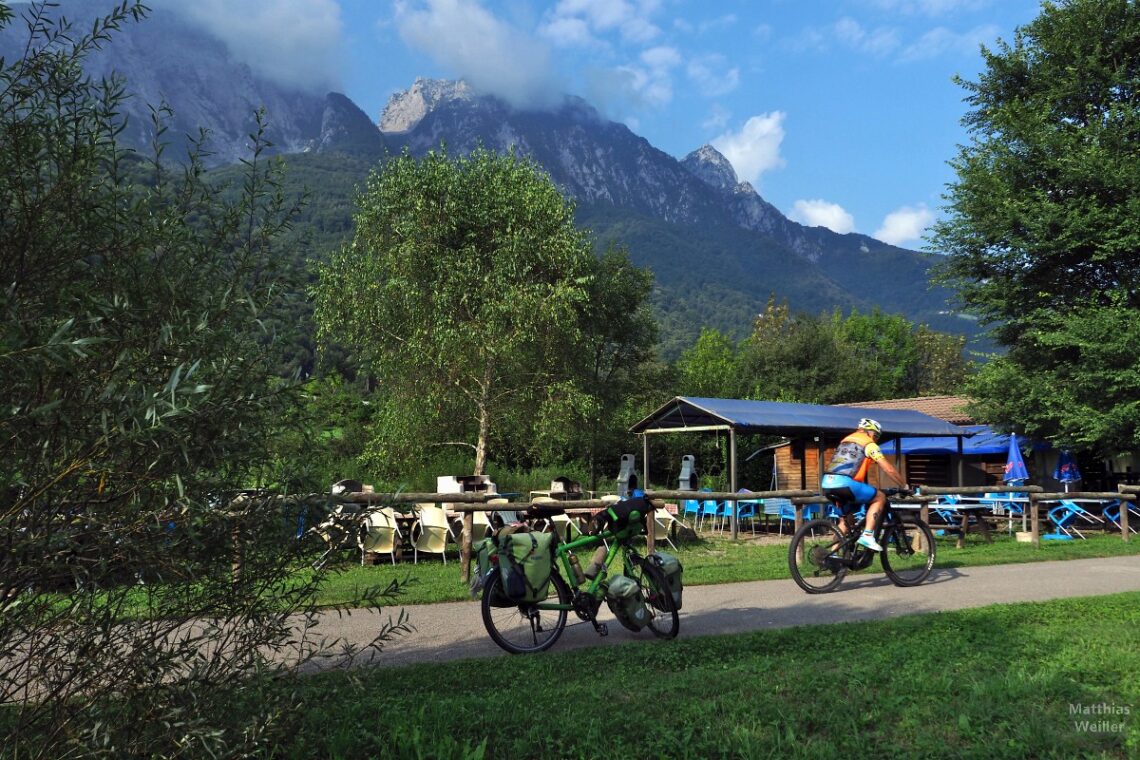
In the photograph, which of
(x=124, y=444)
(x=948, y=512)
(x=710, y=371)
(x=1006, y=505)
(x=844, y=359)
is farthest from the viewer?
(x=844, y=359)

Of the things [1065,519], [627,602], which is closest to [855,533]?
[627,602]

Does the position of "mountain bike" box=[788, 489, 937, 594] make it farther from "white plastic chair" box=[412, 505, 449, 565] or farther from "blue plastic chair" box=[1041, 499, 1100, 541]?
"blue plastic chair" box=[1041, 499, 1100, 541]

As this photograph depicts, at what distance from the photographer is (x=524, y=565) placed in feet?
19.9

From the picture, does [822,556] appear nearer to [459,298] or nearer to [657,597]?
Result: [657,597]

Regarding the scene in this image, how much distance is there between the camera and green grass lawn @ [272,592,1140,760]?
393 cm

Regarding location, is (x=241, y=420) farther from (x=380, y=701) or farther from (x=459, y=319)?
(x=459, y=319)

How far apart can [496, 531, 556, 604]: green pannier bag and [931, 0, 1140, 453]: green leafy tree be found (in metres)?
17.3

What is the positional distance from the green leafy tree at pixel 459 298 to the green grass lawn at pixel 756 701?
18.4 m

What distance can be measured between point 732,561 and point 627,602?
6184mm

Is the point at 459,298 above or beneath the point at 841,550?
above

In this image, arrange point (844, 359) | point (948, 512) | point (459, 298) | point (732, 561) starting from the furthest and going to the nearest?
point (844, 359), point (459, 298), point (948, 512), point (732, 561)

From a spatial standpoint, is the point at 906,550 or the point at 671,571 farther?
the point at 906,550

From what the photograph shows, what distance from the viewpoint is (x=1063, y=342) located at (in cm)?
1955

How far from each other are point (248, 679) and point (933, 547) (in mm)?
9140
